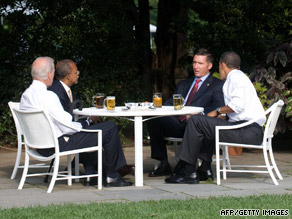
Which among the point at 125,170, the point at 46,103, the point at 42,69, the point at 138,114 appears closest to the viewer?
the point at 46,103

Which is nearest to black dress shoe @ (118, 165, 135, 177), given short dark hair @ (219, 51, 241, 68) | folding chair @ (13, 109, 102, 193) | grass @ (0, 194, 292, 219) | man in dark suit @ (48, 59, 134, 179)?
man in dark suit @ (48, 59, 134, 179)

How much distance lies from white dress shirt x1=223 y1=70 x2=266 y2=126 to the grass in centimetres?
153

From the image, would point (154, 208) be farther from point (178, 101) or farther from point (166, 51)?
point (166, 51)

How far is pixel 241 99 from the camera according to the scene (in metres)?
7.73

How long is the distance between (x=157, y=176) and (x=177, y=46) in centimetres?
613

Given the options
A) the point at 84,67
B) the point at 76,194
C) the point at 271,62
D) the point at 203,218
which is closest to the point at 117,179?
the point at 76,194

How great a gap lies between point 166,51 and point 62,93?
671 cm

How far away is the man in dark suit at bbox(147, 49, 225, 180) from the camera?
8.60 meters

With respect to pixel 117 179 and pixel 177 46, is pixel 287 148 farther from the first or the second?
pixel 117 179

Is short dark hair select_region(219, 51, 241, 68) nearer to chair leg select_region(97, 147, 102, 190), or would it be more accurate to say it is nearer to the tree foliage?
chair leg select_region(97, 147, 102, 190)

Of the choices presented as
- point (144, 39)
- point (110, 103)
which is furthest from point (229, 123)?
point (144, 39)

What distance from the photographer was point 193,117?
7.75m

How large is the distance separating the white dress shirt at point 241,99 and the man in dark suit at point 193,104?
2.71ft

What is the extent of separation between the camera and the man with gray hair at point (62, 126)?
724 centimetres
